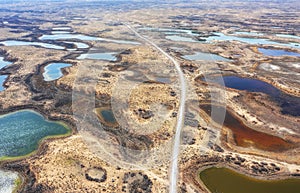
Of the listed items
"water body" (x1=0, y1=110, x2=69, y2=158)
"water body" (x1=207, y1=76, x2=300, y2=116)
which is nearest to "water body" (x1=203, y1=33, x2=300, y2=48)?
"water body" (x1=207, y1=76, x2=300, y2=116)

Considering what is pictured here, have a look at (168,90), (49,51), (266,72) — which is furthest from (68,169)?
(49,51)

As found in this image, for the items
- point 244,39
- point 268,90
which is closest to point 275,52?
point 244,39

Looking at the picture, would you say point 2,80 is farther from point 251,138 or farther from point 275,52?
point 275,52

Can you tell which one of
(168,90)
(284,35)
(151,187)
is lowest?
(151,187)

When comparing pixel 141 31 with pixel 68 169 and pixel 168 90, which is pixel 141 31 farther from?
pixel 68 169

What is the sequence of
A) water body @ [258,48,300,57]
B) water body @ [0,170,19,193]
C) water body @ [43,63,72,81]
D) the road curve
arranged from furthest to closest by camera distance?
water body @ [258,48,300,57] → water body @ [43,63,72,81] → the road curve → water body @ [0,170,19,193]

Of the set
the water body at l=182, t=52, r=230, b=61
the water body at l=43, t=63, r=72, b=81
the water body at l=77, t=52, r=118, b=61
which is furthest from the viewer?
the water body at l=182, t=52, r=230, b=61

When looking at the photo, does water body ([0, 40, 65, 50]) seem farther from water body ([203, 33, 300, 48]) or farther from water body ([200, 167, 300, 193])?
water body ([200, 167, 300, 193])
